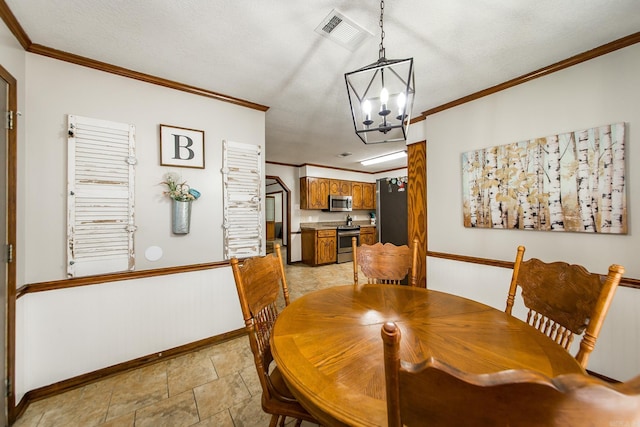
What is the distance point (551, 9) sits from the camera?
1.48m

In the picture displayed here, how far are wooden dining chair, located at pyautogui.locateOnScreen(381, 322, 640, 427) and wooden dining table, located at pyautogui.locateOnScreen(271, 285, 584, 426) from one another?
0.80 ft

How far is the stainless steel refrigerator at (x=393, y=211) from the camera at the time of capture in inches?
136

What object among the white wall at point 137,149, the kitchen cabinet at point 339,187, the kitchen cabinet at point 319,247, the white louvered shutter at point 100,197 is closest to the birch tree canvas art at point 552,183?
the white wall at point 137,149

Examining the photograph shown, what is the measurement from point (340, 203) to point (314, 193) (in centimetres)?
82

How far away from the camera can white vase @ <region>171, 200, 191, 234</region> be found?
2234 mm

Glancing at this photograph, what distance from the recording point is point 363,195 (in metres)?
6.89

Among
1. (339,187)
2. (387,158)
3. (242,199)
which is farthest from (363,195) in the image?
(242,199)

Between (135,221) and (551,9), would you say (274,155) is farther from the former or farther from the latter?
(551,9)

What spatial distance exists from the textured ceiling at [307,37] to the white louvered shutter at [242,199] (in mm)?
621

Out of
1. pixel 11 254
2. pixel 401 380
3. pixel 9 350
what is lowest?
pixel 9 350

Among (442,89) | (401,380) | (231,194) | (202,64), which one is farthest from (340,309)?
(442,89)

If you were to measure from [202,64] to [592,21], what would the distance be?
109 inches

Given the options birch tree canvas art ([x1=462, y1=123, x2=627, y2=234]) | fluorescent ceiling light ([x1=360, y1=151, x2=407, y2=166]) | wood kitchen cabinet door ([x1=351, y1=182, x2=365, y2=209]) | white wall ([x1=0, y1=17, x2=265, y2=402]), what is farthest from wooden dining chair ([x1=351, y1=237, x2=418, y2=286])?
wood kitchen cabinet door ([x1=351, y1=182, x2=365, y2=209])

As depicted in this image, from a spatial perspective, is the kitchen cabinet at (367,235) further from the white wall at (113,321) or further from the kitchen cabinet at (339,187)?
the white wall at (113,321)
